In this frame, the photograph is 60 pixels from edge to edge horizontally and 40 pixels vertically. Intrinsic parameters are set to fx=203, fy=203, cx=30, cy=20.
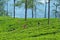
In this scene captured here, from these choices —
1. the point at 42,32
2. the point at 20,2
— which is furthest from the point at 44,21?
the point at 20,2

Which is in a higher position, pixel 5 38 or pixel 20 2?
pixel 20 2

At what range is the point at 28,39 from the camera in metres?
32.2

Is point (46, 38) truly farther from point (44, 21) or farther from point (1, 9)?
A: point (1, 9)

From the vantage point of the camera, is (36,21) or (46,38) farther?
(36,21)

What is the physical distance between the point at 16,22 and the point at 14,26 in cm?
362

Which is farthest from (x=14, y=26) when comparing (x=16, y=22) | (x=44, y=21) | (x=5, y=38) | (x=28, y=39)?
(x=28, y=39)

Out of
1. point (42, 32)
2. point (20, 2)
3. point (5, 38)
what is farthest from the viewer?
point (20, 2)

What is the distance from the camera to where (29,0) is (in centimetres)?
6856

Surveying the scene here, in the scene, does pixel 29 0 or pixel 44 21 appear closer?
pixel 44 21

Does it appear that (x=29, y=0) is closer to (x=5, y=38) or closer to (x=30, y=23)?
(x=30, y=23)

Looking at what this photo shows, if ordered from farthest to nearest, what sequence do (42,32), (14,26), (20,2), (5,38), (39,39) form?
(20,2)
(14,26)
(42,32)
(5,38)
(39,39)

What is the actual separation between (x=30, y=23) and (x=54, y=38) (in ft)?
59.2

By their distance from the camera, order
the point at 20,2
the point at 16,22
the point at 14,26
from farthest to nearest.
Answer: the point at 20,2 < the point at 16,22 < the point at 14,26

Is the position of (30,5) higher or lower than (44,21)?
higher
